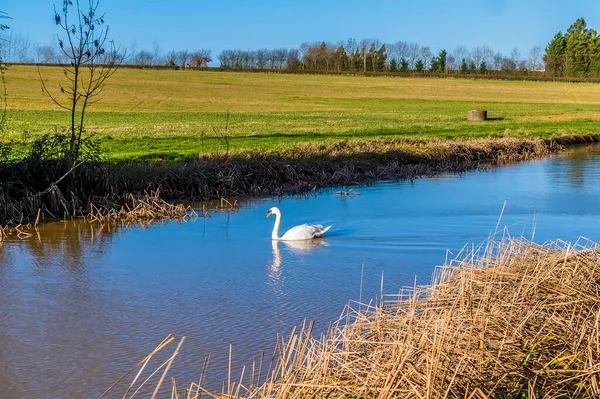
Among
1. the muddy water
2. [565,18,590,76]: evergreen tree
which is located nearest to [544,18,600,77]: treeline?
[565,18,590,76]: evergreen tree

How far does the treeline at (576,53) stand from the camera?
390ft

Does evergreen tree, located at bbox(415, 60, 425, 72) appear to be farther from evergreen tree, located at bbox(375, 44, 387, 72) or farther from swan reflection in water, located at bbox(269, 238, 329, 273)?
swan reflection in water, located at bbox(269, 238, 329, 273)

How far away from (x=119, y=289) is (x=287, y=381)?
5560mm

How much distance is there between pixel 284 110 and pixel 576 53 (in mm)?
87487

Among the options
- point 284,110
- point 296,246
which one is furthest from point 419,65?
point 296,246

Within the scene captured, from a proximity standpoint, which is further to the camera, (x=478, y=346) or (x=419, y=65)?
(x=419, y=65)

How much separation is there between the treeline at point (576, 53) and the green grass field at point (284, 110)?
29.8 meters

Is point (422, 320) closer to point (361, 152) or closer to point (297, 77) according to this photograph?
point (361, 152)

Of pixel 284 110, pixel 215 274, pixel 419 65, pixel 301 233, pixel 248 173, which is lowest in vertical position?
pixel 215 274

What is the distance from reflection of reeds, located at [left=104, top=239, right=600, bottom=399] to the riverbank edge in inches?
346

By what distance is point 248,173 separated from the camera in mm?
17734

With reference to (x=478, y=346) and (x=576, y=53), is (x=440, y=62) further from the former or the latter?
(x=478, y=346)

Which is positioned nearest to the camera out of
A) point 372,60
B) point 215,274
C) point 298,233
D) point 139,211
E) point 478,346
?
point 478,346

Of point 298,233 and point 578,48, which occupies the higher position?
point 578,48
